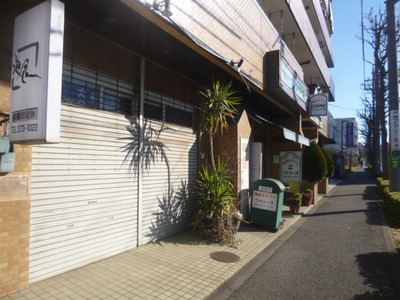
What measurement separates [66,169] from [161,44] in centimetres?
311

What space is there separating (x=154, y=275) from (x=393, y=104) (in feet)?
41.2

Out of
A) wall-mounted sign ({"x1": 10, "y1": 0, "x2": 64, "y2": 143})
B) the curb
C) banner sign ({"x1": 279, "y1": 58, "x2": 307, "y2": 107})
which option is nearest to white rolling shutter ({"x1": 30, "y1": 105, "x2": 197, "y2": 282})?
wall-mounted sign ({"x1": 10, "y1": 0, "x2": 64, "y2": 143})

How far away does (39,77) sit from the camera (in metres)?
3.21

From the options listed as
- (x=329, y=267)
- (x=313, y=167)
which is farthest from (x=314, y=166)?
(x=329, y=267)

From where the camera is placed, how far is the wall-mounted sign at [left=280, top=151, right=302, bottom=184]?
41.1 ft

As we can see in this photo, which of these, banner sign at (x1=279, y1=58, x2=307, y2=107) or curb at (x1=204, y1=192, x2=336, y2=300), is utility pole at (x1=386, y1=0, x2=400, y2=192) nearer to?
banner sign at (x1=279, y1=58, x2=307, y2=107)

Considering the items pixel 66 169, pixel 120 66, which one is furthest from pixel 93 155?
pixel 120 66

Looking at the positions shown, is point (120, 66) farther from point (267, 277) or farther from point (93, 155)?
point (267, 277)

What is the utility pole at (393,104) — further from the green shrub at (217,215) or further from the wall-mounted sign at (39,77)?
the wall-mounted sign at (39,77)

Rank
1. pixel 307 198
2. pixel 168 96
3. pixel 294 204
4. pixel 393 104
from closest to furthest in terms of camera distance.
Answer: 1. pixel 168 96
2. pixel 294 204
3. pixel 393 104
4. pixel 307 198

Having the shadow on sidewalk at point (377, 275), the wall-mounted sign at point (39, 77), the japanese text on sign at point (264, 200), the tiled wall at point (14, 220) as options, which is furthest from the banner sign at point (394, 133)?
the tiled wall at point (14, 220)

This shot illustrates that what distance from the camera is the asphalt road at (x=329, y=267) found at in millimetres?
4434

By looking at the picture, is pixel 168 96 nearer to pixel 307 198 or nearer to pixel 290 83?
pixel 290 83

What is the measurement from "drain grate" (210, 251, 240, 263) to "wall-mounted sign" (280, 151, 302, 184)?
7.45 meters
